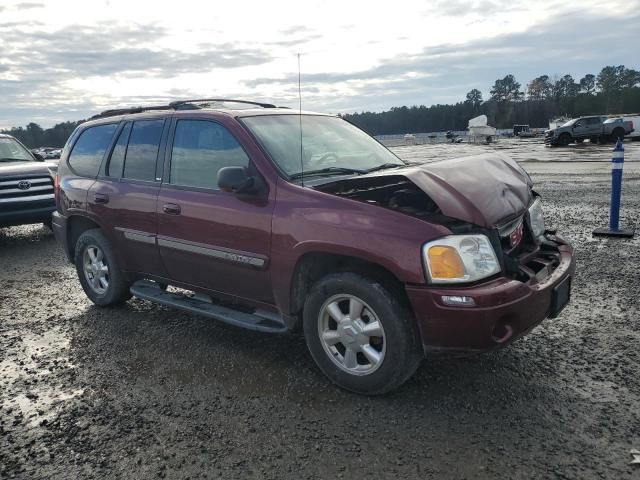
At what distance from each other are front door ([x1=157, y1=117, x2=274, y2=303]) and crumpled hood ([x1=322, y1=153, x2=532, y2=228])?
2.09 feet

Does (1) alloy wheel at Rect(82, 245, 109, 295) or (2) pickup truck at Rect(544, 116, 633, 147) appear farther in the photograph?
(2) pickup truck at Rect(544, 116, 633, 147)

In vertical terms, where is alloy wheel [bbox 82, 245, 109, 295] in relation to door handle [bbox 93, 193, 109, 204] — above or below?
below

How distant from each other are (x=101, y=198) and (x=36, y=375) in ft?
5.63

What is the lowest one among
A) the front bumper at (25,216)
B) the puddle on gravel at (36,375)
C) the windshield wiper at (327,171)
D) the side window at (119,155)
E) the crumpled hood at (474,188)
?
the puddle on gravel at (36,375)

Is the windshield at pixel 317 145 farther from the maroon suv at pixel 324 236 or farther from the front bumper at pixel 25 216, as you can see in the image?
the front bumper at pixel 25 216

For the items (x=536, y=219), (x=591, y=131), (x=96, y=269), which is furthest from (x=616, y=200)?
(x=591, y=131)

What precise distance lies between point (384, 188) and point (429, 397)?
4.33 feet

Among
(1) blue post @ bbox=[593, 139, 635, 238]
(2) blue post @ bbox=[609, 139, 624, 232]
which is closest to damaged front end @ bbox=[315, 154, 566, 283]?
(1) blue post @ bbox=[593, 139, 635, 238]

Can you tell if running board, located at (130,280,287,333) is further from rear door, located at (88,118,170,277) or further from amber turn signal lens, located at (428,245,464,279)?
amber turn signal lens, located at (428,245,464,279)

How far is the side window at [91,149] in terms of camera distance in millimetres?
5117

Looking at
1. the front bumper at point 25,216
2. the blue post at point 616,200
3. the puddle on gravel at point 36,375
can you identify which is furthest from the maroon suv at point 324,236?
the front bumper at point 25,216

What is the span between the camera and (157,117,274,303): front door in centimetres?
370

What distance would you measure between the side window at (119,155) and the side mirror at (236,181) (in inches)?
67.3

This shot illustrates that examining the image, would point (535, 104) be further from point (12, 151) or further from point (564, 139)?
point (12, 151)
